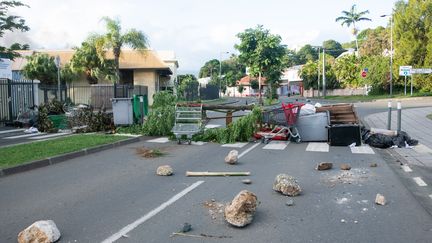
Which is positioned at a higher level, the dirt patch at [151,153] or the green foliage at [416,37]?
the green foliage at [416,37]

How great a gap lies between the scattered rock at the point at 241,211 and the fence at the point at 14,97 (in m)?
18.3

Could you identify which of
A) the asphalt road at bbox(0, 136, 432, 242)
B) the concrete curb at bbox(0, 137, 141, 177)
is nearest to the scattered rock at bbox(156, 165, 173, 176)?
the asphalt road at bbox(0, 136, 432, 242)

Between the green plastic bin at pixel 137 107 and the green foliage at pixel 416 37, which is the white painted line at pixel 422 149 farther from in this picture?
the green foliage at pixel 416 37

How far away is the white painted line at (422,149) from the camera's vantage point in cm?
1231

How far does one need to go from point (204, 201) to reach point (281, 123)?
8.39 metres

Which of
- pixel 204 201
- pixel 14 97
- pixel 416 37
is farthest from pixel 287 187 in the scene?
pixel 416 37

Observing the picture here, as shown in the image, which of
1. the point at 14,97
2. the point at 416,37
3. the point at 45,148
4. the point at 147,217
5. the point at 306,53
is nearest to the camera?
the point at 147,217

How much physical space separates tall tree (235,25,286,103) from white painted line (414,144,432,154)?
2655cm

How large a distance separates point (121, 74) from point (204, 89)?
21664 millimetres

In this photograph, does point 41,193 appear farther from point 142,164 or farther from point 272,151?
point 272,151

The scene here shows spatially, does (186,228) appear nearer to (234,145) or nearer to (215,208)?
(215,208)

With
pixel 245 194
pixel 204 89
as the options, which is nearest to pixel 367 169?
pixel 245 194

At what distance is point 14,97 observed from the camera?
72.5 ft

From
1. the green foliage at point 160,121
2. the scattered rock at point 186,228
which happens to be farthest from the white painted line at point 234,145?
the scattered rock at point 186,228
